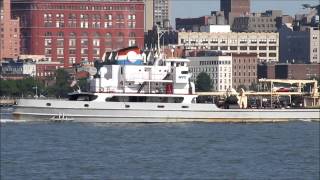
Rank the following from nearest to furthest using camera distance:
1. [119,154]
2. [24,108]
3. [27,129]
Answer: [119,154], [27,129], [24,108]

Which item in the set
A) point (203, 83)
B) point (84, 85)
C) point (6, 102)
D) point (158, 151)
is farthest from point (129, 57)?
point (203, 83)

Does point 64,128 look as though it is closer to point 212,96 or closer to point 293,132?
point 293,132

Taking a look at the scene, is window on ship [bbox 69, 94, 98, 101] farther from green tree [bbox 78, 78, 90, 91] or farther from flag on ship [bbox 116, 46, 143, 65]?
flag on ship [bbox 116, 46, 143, 65]

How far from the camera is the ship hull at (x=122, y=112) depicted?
102 m

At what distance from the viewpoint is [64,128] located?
310ft

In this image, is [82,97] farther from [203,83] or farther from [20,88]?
[20,88]

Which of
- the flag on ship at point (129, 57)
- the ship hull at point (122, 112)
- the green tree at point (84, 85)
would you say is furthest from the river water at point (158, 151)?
the green tree at point (84, 85)

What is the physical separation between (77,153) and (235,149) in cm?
830

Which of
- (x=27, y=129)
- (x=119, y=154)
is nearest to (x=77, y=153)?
(x=119, y=154)

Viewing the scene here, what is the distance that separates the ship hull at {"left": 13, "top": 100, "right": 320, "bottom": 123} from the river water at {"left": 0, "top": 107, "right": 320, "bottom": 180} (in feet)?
5.87

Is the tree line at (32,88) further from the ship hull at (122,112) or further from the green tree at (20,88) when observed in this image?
the ship hull at (122,112)

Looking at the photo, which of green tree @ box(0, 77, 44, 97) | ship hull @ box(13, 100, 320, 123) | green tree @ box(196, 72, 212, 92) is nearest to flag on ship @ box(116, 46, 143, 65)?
ship hull @ box(13, 100, 320, 123)

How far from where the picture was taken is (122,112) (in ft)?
339

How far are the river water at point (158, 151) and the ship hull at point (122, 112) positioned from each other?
1789mm
